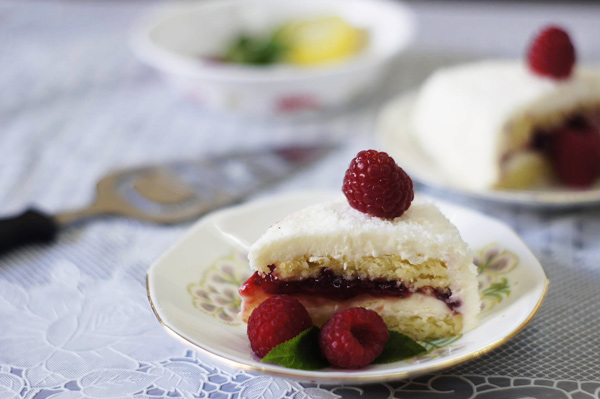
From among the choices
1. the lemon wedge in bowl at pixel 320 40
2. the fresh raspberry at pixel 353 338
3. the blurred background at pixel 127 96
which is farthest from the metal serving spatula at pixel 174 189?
the fresh raspberry at pixel 353 338

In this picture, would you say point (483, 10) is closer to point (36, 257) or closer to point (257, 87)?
point (257, 87)

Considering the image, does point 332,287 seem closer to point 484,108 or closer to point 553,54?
point 484,108

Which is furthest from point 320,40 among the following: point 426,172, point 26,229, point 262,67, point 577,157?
point 26,229

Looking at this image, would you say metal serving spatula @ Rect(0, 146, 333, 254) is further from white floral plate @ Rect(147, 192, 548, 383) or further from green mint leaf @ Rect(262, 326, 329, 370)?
green mint leaf @ Rect(262, 326, 329, 370)

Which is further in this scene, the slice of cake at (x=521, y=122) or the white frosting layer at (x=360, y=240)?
the slice of cake at (x=521, y=122)

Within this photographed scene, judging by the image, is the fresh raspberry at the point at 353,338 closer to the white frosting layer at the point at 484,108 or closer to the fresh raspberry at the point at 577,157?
the white frosting layer at the point at 484,108

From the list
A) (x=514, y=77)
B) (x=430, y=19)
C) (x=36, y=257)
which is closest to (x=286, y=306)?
(x=36, y=257)

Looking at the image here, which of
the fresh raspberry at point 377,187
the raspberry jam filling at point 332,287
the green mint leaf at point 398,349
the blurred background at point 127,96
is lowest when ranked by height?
the blurred background at point 127,96
